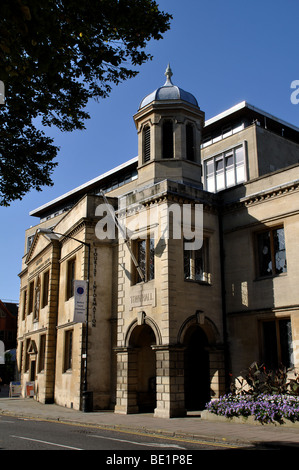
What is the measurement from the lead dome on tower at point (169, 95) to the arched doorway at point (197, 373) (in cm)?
1120

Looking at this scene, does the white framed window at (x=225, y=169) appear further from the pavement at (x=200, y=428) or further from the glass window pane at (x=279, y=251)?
the pavement at (x=200, y=428)

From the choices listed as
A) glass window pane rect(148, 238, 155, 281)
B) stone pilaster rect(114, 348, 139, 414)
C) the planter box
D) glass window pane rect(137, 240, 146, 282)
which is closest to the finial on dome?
glass window pane rect(137, 240, 146, 282)

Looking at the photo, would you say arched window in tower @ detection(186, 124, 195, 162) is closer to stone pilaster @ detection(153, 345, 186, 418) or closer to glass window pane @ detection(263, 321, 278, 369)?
glass window pane @ detection(263, 321, 278, 369)

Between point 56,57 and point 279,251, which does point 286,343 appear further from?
point 56,57

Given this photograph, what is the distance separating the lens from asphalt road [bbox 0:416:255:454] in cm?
1030

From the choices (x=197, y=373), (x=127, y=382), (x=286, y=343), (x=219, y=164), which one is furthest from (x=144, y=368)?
(x=219, y=164)

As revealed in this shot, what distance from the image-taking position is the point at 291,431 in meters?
13.3

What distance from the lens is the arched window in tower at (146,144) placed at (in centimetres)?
2334

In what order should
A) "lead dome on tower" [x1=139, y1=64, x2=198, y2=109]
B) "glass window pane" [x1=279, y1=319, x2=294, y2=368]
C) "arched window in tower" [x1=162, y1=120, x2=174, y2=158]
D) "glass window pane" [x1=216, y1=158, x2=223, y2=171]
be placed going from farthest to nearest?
1. "glass window pane" [x1=216, y1=158, x2=223, y2=171]
2. "lead dome on tower" [x1=139, y1=64, x2=198, y2=109]
3. "arched window in tower" [x1=162, y1=120, x2=174, y2=158]
4. "glass window pane" [x1=279, y1=319, x2=294, y2=368]

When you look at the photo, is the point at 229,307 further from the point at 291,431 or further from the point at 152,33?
the point at 152,33

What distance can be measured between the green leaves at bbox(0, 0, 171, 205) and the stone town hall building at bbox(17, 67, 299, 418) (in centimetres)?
857

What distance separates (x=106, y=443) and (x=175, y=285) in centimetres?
847

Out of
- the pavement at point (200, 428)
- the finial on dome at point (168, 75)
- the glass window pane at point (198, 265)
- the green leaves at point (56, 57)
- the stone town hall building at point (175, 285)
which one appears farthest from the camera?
the finial on dome at point (168, 75)

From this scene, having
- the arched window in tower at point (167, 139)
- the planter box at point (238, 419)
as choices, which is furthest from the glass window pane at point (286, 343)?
the arched window in tower at point (167, 139)
